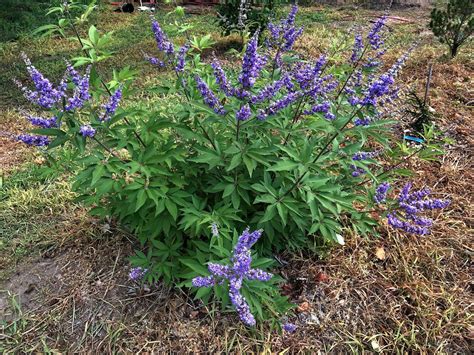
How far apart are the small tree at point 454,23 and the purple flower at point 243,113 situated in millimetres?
4894

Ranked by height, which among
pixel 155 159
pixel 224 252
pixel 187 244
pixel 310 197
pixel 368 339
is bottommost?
pixel 368 339

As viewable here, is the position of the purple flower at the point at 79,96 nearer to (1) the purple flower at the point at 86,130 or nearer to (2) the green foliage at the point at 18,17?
(1) the purple flower at the point at 86,130

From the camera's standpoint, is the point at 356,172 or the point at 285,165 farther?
the point at 356,172

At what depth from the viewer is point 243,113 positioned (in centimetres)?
188

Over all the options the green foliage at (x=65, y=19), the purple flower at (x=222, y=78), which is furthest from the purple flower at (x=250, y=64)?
the green foliage at (x=65, y=19)

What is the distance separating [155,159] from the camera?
7.25 ft

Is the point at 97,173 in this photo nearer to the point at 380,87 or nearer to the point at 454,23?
the point at 380,87

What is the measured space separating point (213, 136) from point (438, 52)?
16.9ft

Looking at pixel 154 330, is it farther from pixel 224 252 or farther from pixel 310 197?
pixel 310 197

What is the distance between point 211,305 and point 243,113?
139 cm

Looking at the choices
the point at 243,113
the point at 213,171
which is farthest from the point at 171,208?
the point at 243,113

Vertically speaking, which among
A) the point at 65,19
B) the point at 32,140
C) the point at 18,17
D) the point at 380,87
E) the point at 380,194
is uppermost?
the point at 65,19

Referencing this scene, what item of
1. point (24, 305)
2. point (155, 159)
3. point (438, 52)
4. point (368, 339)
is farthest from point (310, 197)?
point (438, 52)

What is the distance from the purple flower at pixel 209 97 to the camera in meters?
1.97
